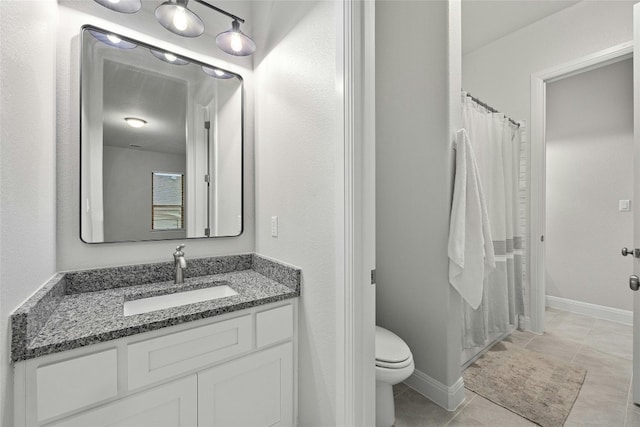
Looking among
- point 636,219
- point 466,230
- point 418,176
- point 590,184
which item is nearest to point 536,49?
point 590,184

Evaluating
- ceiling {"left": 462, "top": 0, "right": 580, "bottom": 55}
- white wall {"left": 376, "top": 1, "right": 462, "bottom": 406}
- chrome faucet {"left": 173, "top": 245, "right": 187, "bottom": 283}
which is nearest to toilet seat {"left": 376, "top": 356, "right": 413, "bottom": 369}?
white wall {"left": 376, "top": 1, "right": 462, "bottom": 406}

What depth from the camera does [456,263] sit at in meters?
1.55

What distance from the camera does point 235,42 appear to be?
4.95 feet

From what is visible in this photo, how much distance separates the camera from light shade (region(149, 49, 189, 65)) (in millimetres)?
1448

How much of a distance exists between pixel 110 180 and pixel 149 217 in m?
0.25

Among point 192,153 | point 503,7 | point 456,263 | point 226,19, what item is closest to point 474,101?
point 503,7

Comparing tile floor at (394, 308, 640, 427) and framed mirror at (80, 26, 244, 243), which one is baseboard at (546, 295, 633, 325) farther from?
framed mirror at (80, 26, 244, 243)

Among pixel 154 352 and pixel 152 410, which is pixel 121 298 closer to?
pixel 154 352

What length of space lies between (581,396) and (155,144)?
9.46 ft

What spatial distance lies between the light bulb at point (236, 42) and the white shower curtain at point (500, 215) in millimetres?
1561

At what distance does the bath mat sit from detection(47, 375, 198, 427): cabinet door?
167cm

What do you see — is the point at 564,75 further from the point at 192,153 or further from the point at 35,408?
the point at 35,408

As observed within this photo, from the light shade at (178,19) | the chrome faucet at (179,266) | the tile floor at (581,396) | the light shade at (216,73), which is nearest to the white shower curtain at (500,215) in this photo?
the tile floor at (581,396)

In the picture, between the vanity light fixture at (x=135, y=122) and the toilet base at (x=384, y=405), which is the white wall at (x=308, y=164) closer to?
the toilet base at (x=384, y=405)
